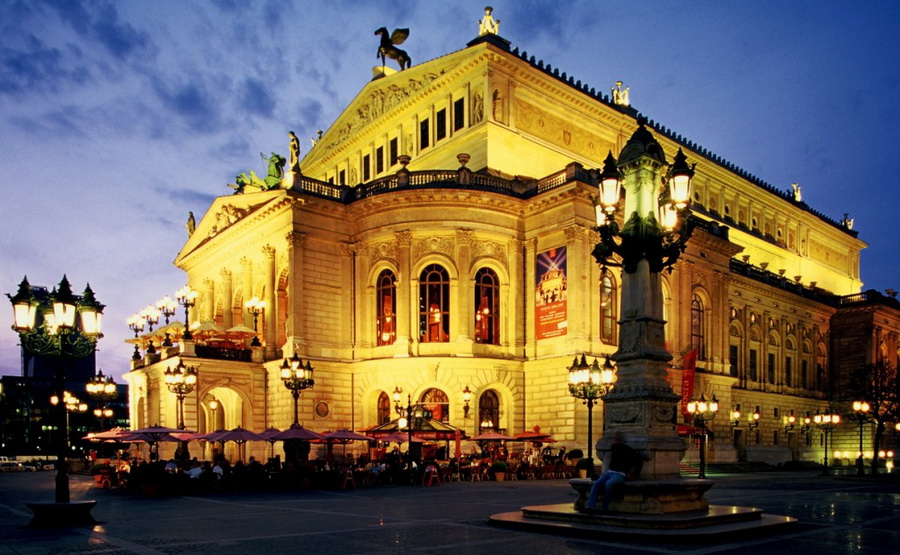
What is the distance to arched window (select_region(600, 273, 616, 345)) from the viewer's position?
42.0 m

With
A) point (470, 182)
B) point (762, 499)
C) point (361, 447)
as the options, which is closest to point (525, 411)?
point (361, 447)

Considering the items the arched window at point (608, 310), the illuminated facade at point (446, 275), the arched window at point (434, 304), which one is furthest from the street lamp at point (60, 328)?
the arched window at point (608, 310)

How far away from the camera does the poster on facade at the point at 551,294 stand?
40.5 m

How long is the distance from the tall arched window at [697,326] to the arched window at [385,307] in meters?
19.4

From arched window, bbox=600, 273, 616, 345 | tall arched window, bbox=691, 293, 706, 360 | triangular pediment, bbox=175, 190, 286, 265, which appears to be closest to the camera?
arched window, bbox=600, 273, 616, 345

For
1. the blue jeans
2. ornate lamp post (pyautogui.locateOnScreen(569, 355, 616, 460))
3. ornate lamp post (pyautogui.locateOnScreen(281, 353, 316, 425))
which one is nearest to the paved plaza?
the blue jeans

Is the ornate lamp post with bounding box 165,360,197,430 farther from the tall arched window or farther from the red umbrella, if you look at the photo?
the tall arched window

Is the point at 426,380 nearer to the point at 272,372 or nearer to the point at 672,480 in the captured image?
the point at 272,372

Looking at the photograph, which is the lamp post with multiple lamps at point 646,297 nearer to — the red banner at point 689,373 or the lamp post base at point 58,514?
the lamp post base at point 58,514

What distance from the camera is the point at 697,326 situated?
50688mm

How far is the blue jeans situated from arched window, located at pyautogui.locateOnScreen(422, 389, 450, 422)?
26.9 meters

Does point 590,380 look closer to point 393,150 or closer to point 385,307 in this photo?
point 385,307

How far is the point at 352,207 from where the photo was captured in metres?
44.0

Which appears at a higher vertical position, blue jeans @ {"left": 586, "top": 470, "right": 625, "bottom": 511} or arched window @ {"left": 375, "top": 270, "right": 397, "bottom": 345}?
arched window @ {"left": 375, "top": 270, "right": 397, "bottom": 345}
